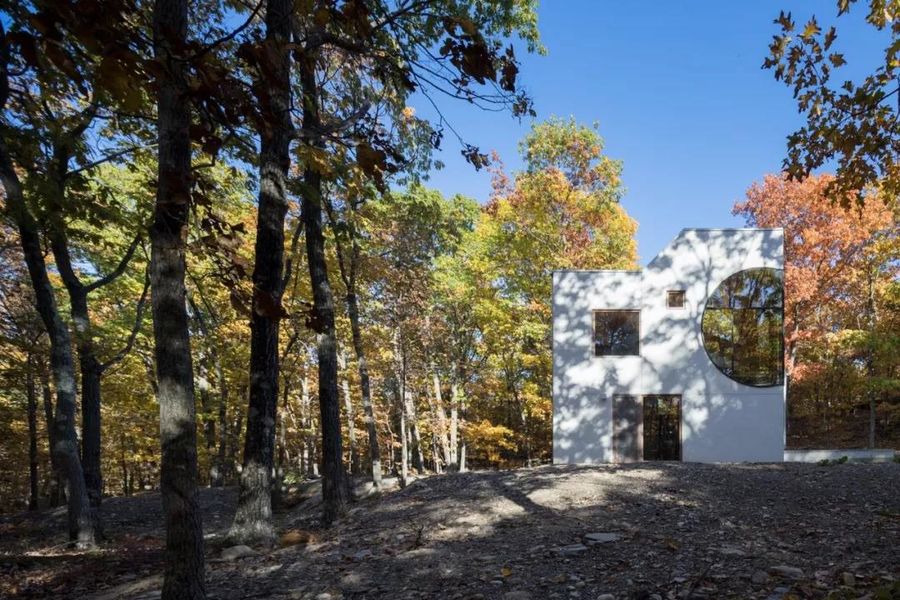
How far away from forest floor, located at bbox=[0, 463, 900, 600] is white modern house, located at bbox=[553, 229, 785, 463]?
173 inches

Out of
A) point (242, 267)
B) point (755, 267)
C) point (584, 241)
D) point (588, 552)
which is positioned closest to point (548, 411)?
point (584, 241)

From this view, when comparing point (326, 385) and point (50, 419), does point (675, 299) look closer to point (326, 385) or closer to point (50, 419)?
A: point (326, 385)

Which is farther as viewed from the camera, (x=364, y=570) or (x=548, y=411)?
(x=548, y=411)

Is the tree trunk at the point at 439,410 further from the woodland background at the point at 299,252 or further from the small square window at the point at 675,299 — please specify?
the small square window at the point at 675,299

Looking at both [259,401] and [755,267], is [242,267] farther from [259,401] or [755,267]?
[755,267]

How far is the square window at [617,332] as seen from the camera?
→ 14047 mm

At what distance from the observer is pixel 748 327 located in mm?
13633

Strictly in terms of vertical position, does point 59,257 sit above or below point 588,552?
above

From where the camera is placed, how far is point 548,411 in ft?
71.6

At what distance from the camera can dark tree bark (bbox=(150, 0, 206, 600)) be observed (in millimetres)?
3344

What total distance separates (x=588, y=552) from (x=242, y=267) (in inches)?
162

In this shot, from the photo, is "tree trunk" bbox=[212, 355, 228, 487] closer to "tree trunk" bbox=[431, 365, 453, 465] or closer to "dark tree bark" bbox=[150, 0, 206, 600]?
"tree trunk" bbox=[431, 365, 453, 465]

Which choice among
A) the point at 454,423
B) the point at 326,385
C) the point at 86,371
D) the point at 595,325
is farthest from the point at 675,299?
the point at 86,371

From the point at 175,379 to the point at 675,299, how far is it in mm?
13407
